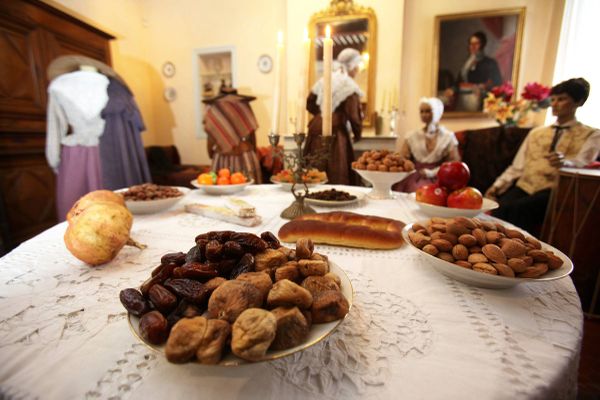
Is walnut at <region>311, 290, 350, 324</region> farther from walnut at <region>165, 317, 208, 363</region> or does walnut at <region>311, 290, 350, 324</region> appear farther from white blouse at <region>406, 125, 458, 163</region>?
white blouse at <region>406, 125, 458, 163</region>

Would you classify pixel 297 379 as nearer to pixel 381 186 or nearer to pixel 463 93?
pixel 381 186

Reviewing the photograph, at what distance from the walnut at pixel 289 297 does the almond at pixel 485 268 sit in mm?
414

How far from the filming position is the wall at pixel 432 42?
3.66 metres

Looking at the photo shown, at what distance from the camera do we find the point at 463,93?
404 centimetres

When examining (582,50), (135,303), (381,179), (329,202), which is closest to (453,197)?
(381,179)

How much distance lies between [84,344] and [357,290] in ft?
1.75

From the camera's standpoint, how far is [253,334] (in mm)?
352

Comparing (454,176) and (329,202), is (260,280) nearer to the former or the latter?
(329,202)

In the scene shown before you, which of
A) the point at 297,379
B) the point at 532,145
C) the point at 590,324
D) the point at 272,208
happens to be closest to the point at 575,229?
the point at 590,324

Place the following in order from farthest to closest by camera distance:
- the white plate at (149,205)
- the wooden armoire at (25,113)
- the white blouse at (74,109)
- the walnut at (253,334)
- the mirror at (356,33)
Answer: the mirror at (356,33), the wooden armoire at (25,113), the white blouse at (74,109), the white plate at (149,205), the walnut at (253,334)

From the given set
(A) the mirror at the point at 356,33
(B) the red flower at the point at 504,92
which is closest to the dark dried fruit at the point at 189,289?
(B) the red flower at the point at 504,92

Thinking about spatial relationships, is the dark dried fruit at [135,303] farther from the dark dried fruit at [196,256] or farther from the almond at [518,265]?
the almond at [518,265]

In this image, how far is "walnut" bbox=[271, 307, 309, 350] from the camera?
38 cm

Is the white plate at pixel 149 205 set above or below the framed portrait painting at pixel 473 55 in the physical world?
below
